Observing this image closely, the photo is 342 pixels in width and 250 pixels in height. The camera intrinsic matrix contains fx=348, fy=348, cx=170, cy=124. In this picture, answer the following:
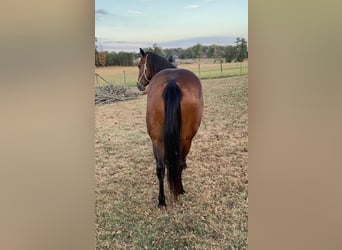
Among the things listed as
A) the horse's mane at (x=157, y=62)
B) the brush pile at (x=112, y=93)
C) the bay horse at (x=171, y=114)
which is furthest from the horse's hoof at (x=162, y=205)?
the horse's mane at (x=157, y=62)

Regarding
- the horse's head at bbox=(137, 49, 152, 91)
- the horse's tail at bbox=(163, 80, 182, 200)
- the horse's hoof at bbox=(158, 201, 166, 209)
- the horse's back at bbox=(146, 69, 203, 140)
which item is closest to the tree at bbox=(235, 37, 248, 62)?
the horse's back at bbox=(146, 69, 203, 140)

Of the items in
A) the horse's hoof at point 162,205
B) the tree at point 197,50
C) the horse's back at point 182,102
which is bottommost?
the horse's hoof at point 162,205

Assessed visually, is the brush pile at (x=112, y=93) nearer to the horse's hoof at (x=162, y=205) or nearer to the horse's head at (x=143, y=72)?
the horse's head at (x=143, y=72)

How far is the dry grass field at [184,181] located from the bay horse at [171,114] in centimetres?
4

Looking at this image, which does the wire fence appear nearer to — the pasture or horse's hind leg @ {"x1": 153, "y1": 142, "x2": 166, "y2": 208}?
the pasture

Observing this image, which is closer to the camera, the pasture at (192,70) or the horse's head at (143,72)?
the pasture at (192,70)

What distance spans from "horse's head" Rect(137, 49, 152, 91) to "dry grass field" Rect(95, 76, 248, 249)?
7cm

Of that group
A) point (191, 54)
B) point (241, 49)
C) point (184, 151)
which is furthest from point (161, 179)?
point (241, 49)

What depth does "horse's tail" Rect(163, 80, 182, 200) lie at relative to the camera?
6.50 ft

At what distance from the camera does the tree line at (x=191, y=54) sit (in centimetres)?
193

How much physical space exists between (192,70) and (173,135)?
0.39 meters
